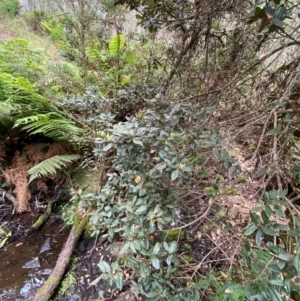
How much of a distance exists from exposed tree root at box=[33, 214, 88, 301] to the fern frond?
1.34 m

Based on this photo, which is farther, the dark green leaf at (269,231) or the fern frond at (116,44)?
the fern frond at (116,44)

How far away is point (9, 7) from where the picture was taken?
6496mm

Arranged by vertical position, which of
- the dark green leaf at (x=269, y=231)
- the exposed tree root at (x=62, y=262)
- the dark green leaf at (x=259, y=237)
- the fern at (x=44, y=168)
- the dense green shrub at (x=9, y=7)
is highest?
the dense green shrub at (x=9, y=7)

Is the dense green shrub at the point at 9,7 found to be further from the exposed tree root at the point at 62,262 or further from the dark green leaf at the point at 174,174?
the dark green leaf at the point at 174,174

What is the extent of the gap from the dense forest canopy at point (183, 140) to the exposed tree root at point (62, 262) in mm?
252

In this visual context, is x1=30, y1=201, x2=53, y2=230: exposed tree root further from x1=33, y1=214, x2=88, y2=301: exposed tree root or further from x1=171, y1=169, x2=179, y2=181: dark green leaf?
x1=171, y1=169, x2=179, y2=181: dark green leaf

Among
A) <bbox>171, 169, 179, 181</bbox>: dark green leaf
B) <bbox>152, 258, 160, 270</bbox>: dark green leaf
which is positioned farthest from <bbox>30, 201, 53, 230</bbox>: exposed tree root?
<bbox>171, 169, 179, 181</bbox>: dark green leaf

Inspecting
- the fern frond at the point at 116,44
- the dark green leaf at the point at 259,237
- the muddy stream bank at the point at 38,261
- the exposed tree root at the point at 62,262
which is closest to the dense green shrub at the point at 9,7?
the fern frond at the point at 116,44

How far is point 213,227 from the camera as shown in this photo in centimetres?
105

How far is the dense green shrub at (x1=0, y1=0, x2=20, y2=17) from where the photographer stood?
248 inches

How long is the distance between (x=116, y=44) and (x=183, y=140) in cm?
153

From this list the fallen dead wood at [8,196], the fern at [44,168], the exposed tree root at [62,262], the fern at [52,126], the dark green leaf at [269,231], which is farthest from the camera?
the fallen dead wood at [8,196]

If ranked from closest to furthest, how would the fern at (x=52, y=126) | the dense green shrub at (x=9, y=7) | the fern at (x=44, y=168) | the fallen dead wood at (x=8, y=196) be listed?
the fern at (x=44, y=168), the fern at (x=52, y=126), the fallen dead wood at (x=8, y=196), the dense green shrub at (x=9, y=7)

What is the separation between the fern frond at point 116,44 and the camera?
1988 millimetres
